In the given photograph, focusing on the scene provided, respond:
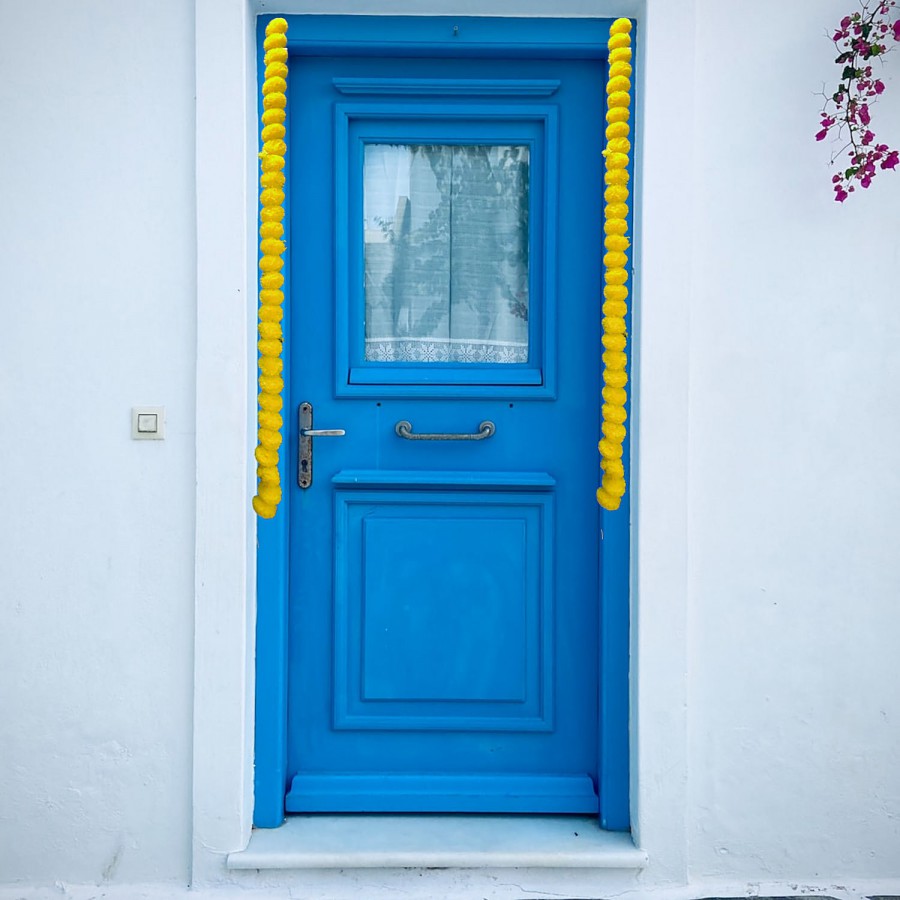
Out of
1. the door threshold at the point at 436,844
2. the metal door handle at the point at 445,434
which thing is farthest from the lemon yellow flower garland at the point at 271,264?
the door threshold at the point at 436,844

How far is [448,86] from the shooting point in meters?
2.24

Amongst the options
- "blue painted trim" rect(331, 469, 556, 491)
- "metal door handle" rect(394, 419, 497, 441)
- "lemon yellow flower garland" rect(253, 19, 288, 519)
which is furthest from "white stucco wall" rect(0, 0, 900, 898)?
"metal door handle" rect(394, 419, 497, 441)

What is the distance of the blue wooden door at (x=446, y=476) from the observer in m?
2.27

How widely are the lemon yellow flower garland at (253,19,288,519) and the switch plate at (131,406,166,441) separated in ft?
0.94

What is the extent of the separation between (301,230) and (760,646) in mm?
1588

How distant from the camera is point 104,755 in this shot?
2133 mm

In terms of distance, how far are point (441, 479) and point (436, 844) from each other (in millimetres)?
915

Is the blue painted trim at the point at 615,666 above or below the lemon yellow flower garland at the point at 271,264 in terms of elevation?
below

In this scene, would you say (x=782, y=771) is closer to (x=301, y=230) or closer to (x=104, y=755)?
(x=104, y=755)

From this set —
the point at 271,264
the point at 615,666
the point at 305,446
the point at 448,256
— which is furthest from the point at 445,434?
the point at 615,666

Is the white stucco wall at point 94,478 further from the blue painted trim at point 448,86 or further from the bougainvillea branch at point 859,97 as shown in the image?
the bougainvillea branch at point 859,97

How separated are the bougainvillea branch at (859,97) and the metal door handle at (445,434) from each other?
1.01 metres

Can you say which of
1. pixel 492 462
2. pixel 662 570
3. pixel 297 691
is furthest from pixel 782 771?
pixel 297 691

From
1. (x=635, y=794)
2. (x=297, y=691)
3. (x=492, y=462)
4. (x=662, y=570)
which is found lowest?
(x=635, y=794)
